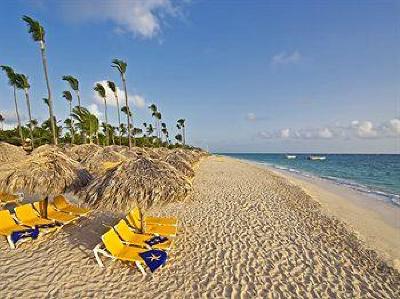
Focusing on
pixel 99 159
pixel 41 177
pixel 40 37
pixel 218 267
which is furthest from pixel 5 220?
pixel 40 37

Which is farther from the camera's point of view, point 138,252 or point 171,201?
point 171,201

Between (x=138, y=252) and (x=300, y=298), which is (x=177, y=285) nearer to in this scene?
(x=138, y=252)

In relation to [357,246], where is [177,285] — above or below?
above

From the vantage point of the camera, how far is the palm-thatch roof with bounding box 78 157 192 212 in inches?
217

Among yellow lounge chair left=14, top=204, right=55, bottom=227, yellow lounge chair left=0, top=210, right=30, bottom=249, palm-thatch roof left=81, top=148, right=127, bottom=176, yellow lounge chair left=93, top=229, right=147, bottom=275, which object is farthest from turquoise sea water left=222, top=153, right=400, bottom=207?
yellow lounge chair left=0, top=210, right=30, bottom=249

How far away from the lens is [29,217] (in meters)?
6.39

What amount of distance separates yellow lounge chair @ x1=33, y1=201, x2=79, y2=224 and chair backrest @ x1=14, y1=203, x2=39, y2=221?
5.3 inches

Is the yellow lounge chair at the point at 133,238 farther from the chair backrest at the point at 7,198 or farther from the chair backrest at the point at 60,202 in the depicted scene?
the chair backrest at the point at 7,198

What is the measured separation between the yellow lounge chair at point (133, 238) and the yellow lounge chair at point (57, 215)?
160 cm

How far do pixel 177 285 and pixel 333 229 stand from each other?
5.78 m

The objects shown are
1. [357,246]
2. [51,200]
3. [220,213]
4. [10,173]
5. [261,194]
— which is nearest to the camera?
[10,173]

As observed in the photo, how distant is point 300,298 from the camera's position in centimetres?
426

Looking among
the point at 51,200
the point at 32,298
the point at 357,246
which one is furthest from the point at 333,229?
the point at 51,200

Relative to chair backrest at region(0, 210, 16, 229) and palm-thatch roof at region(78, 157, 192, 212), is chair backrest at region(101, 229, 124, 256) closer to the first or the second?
palm-thatch roof at region(78, 157, 192, 212)
